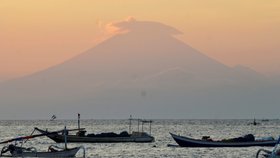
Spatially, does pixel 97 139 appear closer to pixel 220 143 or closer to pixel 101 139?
pixel 101 139

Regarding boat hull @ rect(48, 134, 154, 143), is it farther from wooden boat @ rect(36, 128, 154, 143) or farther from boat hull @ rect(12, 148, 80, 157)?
boat hull @ rect(12, 148, 80, 157)

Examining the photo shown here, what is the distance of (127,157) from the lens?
87.8 m

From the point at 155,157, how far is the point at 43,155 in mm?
14160

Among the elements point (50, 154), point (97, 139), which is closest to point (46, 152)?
point (50, 154)

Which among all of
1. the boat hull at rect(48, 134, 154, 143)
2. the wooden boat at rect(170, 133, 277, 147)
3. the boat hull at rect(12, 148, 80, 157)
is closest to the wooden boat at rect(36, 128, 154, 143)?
the boat hull at rect(48, 134, 154, 143)

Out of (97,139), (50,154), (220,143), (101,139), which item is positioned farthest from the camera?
(101,139)

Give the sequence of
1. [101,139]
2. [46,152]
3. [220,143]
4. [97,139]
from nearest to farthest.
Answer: [46,152] → [220,143] → [97,139] → [101,139]

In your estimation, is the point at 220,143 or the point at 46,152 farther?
the point at 220,143

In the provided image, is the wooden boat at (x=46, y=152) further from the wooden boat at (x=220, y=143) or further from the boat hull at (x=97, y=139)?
the boat hull at (x=97, y=139)

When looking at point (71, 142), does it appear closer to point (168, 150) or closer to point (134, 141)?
point (134, 141)

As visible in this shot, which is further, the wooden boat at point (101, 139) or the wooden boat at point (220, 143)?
the wooden boat at point (101, 139)

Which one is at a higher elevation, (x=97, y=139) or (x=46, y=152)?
(x=97, y=139)

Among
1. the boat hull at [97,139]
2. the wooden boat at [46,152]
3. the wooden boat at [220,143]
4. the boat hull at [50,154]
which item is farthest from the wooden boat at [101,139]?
the boat hull at [50,154]

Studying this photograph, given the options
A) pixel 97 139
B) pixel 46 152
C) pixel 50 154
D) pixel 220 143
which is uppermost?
pixel 97 139
